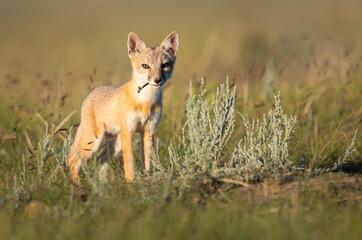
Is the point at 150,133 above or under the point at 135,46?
under

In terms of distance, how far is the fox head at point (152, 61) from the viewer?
17.3 ft

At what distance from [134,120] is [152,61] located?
2.39 feet

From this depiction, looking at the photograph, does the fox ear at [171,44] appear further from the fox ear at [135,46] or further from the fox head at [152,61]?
the fox ear at [135,46]

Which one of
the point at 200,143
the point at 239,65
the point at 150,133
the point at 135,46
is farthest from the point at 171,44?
the point at 239,65

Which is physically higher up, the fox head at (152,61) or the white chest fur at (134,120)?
the fox head at (152,61)

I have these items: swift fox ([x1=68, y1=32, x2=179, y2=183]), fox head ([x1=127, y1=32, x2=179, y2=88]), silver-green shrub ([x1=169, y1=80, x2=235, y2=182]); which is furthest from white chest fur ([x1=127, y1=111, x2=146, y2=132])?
silver-green shrub ([x1=169, y1=80, x2=235, y2=182])

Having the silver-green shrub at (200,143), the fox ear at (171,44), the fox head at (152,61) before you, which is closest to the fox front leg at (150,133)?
the fox head at (152,61)

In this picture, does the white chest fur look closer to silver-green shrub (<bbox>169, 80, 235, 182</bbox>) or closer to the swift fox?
the swift fox

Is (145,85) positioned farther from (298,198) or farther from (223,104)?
(298,198)

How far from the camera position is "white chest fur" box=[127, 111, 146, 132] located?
5.27 metres

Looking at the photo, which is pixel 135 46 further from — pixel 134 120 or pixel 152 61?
pixel 134 120

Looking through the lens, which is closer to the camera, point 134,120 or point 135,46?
point 134,120

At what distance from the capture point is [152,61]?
5449 millimetres

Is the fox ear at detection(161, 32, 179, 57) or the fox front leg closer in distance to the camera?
the fox front leg
